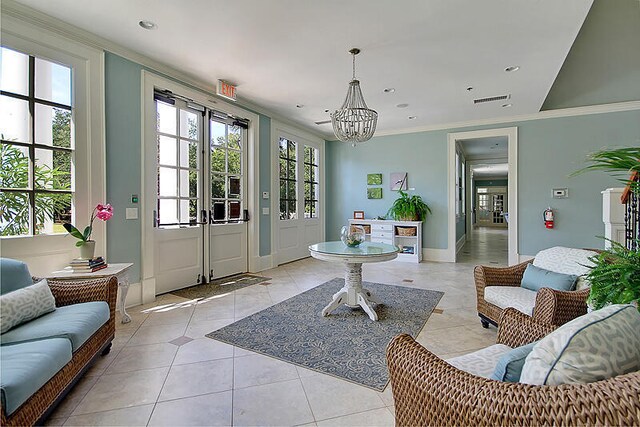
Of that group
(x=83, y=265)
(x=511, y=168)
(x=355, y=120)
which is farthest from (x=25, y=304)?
(x=511, y=168)

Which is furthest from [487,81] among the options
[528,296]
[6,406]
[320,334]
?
[6,406]

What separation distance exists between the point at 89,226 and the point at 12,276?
1.11 meters

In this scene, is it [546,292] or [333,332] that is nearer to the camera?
[546,292]

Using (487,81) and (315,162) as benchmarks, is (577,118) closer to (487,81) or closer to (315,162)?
(487,81)

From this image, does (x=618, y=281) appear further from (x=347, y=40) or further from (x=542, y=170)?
(x=542, y=170)

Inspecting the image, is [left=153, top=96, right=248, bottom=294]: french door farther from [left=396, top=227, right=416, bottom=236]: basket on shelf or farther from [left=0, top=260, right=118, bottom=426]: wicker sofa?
[left=396, top=227, right=416, bottom=236]: basket on shelf

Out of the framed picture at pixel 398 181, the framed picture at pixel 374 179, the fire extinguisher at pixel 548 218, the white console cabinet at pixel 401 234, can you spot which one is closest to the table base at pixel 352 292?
the white console cabinet at pixel 401 234

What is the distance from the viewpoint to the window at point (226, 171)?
4.61 metres

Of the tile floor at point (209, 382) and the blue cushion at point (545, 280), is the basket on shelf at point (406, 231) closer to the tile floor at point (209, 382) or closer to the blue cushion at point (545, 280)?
the tile floor at point (209, 382)

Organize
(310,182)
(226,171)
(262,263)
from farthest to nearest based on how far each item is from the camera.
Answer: (310,182) → (262,263) → (226,171)

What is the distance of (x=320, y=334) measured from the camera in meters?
2.71

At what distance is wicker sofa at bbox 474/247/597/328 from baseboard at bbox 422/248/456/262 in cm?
349

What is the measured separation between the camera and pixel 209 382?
197 cm

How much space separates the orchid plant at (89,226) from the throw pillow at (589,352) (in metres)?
3.36
